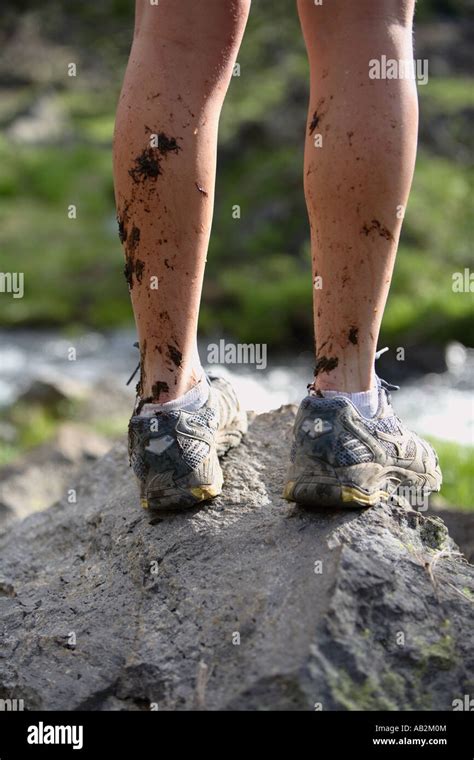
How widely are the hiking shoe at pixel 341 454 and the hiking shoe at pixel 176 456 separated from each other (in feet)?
0.92

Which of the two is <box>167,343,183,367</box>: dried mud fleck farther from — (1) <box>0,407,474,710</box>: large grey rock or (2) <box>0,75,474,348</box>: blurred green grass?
(2) <box>0,75,474,348</box>: blurred green grass

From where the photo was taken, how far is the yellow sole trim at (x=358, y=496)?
2723 millimetres

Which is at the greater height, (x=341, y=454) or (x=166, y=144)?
(x=166, y=144)

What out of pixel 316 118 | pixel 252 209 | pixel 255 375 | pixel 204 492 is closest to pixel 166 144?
pixel 316 118

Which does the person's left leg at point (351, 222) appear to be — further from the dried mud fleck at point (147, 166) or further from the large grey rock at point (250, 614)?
the dried mud fleck at point (147, 166)

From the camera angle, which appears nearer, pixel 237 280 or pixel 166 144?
pixel 166 144

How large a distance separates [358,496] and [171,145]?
1.14 metres

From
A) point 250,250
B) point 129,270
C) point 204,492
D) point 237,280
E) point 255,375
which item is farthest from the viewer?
point 250,250

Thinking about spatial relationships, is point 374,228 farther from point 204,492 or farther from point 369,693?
point 369,693

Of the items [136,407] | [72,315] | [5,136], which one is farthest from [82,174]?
[136,407]

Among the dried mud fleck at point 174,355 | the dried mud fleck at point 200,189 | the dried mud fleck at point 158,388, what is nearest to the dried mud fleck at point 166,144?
the dried mud fleck at point 200,189

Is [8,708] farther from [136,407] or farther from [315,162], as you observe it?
[315,162]

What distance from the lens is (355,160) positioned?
2.55 m

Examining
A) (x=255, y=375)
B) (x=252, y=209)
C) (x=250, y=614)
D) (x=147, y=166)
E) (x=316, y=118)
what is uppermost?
(x=252, y=209)
